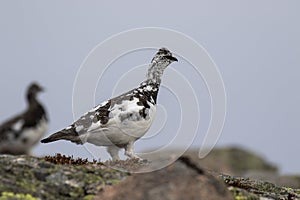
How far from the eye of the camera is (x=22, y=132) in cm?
2622

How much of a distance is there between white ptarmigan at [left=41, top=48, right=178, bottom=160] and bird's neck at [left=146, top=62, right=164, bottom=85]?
11 cm

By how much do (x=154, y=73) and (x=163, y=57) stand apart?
423mm

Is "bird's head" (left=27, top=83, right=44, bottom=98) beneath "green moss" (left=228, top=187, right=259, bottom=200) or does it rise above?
above

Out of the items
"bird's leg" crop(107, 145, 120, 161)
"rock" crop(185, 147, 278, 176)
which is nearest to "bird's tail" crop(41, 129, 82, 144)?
"bird's leg" crop(107, 145, 120, 161)

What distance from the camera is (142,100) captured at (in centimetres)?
1547

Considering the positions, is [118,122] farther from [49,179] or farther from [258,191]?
[258,191]

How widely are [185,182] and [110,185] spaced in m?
1.84

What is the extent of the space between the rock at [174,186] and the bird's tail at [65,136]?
148 inches

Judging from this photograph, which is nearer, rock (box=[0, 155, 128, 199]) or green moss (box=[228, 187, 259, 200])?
rock (box=[0, 155, 128, 199])

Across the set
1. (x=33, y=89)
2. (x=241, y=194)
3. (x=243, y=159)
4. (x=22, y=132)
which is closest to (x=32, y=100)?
(x=33, y=89)

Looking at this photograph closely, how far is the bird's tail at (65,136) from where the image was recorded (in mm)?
15438

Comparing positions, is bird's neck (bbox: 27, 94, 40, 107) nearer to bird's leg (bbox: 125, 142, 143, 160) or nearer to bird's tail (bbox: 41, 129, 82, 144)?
bird's tail (bbox: 41, 129, 82, 144)

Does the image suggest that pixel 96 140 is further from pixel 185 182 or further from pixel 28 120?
pixel 28 120

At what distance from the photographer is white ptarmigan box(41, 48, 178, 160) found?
1507 cm
